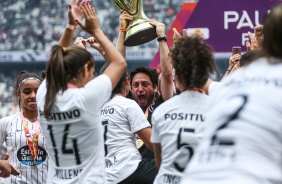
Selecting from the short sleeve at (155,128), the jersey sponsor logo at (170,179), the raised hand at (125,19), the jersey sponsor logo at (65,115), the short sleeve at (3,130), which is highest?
the raised hand at (125,19)

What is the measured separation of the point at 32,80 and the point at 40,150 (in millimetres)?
646

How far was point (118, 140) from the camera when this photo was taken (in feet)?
19.1

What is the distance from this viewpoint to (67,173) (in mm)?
4574

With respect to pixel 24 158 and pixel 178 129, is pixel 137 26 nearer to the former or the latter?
pixel 24 158

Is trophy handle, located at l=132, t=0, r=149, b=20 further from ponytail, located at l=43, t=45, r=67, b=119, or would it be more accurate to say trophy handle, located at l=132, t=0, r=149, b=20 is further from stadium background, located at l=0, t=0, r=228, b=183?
stadium background, located at l=0, t=0, r=228, b=183

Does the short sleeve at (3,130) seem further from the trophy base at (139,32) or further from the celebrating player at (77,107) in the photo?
the celebrating player at (77,107)

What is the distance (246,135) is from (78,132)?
171 centimetres

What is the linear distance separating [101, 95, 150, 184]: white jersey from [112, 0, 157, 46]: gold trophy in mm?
562

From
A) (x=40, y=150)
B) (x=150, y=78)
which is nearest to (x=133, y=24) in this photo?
(x=150, y=78)

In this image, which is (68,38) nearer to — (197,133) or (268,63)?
(197,133)

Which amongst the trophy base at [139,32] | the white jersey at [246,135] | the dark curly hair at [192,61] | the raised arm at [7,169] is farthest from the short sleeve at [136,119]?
the white jersey at [246,135]

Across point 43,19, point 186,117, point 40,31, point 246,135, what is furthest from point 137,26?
point 43,19

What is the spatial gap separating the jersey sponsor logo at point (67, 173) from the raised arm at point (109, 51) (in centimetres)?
60

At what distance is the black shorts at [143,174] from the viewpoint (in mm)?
5984
